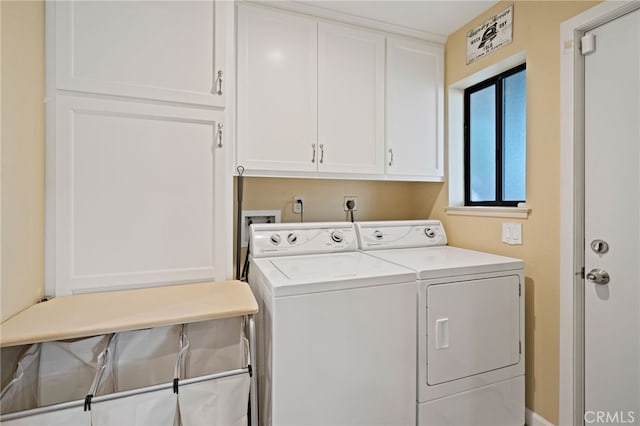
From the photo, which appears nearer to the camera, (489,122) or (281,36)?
(281,36)

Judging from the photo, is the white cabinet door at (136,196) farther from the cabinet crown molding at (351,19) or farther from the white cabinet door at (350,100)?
the cabinet crown molding at (351,19)

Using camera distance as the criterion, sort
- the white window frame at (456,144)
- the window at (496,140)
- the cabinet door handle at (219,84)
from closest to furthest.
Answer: the cabinet door handle at (219,84)
the window at (496,140)
the white window frame at (456,144)

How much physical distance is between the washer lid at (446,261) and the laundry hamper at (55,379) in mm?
1364

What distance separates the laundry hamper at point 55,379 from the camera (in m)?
0.96

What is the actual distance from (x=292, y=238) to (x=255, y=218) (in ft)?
1.30

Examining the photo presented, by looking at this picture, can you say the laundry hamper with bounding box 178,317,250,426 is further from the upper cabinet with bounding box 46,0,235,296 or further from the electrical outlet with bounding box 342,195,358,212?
the electrical outlet with bounding box 342,195,358,212

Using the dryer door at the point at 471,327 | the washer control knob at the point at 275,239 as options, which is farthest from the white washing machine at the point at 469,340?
the washer control knob at the point at 275,239

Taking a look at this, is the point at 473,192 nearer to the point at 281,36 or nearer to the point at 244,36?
the point at 281,36

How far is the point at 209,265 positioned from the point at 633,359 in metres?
1.91

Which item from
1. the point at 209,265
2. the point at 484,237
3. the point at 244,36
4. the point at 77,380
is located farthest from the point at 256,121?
the point at 484,237

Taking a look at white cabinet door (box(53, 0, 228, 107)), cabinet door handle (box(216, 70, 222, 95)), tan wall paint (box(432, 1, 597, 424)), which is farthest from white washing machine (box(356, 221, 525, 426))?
white cabinet door (box(53, 0, 228, 107))

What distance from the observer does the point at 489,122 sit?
2127 mm

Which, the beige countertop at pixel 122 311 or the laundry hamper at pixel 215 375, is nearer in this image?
the beige countertop at pixel 122 311

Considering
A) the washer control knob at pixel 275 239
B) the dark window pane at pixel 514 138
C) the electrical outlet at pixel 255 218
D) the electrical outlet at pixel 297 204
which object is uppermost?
the dark window pane at pixel 514 138
